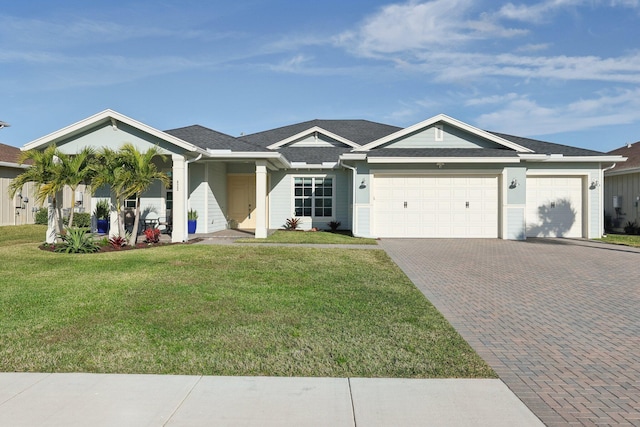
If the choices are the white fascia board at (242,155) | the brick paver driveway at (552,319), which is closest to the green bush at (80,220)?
the white fascia board at (242,155)

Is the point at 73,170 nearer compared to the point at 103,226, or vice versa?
the point at 73,170

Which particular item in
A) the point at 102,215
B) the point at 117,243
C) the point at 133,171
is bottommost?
the point at 117,243

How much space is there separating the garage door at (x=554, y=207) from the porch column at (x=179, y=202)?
13.4 m

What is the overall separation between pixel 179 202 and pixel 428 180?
9207 millimetres

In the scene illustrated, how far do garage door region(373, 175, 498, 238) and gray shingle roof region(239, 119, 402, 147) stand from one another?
6.14 m

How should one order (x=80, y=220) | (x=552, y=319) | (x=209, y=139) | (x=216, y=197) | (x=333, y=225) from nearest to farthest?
(x=552, y=319)
(x=209, y=139)
(x=216, y=197)
(x=333, y=225)
(x=80, y=220)

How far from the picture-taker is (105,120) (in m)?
14.9

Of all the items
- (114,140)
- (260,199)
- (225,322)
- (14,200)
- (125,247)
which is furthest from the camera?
(14,200)

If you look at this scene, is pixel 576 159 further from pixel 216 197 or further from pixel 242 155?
pixel 216 197

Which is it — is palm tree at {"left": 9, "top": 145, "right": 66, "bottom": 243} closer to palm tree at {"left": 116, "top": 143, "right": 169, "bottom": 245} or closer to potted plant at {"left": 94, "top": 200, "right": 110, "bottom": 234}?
palm tree at {"left": 116, "top": 143, "right": 169, "bottom": 245}

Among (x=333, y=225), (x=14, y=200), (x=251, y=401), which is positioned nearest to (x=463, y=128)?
(x=333, y=225)

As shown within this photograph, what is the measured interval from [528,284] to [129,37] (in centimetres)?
1435

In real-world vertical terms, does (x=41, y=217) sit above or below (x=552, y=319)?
above

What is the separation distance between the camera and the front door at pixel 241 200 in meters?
21.0
